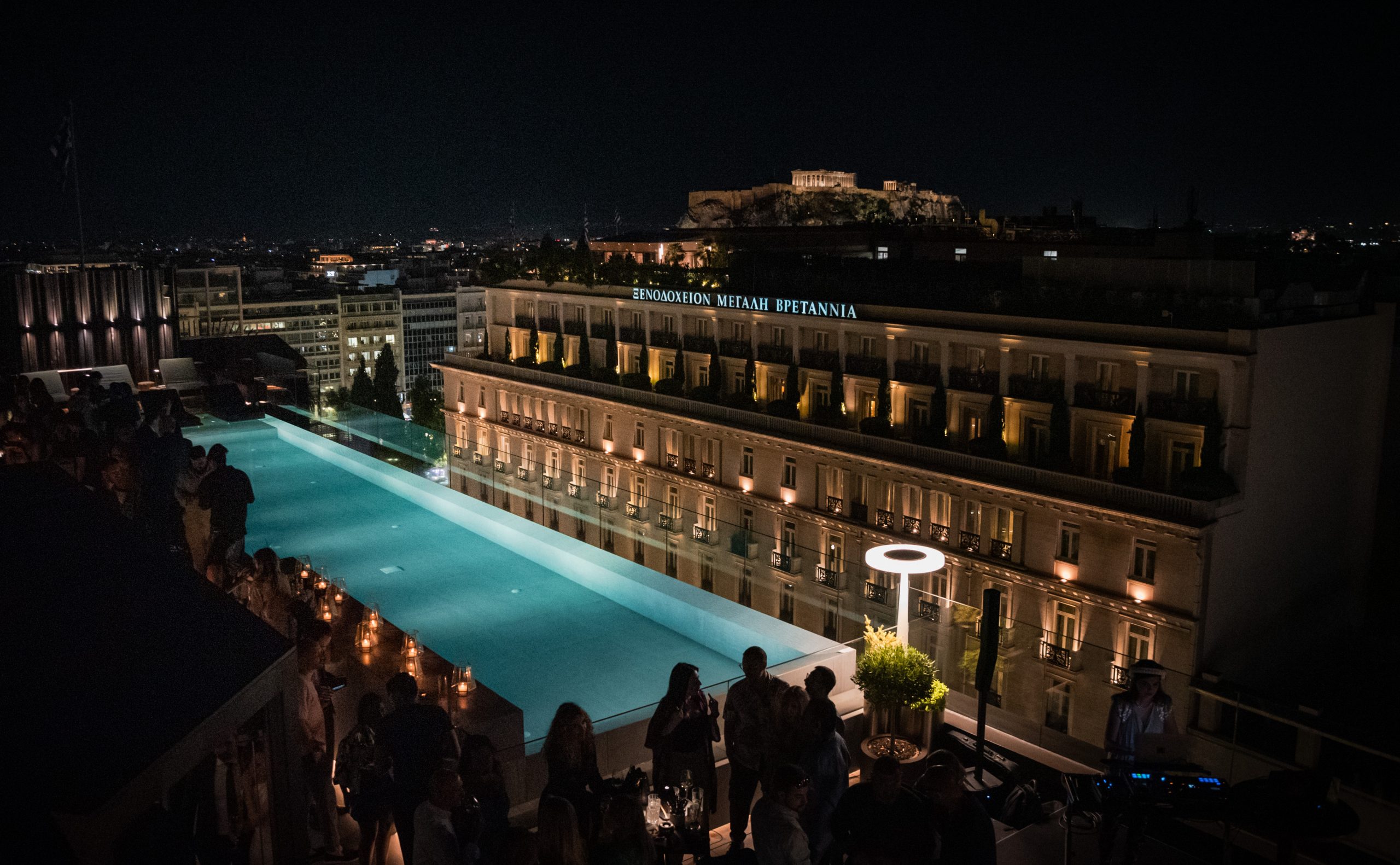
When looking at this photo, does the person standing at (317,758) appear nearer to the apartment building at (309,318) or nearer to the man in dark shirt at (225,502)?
the man in dark shirt at (225,502)

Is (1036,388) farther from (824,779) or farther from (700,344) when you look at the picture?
(824,779)

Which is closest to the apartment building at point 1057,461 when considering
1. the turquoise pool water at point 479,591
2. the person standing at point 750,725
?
the turquoise pool water at point 479,591

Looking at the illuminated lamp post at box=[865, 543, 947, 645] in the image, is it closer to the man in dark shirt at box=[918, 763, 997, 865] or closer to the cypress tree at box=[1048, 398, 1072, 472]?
the man in dark shirt at box=[918, 763, 997, 865]

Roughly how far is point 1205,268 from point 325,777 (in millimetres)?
23186

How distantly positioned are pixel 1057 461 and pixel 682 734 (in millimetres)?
21979

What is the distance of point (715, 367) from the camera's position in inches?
1348

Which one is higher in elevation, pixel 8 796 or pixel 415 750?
pixel 8 796

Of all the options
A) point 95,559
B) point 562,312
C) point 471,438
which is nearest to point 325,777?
point 95,559

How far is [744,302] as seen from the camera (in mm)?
33844

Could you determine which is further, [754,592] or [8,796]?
[754,592]

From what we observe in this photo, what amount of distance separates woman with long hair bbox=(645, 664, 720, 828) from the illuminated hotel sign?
85.6 feet

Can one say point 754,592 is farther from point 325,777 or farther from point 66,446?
point 66,446

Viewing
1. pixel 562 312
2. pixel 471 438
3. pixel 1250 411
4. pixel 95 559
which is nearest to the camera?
pixel 95 559

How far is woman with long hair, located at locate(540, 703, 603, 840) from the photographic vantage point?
4547 mm
